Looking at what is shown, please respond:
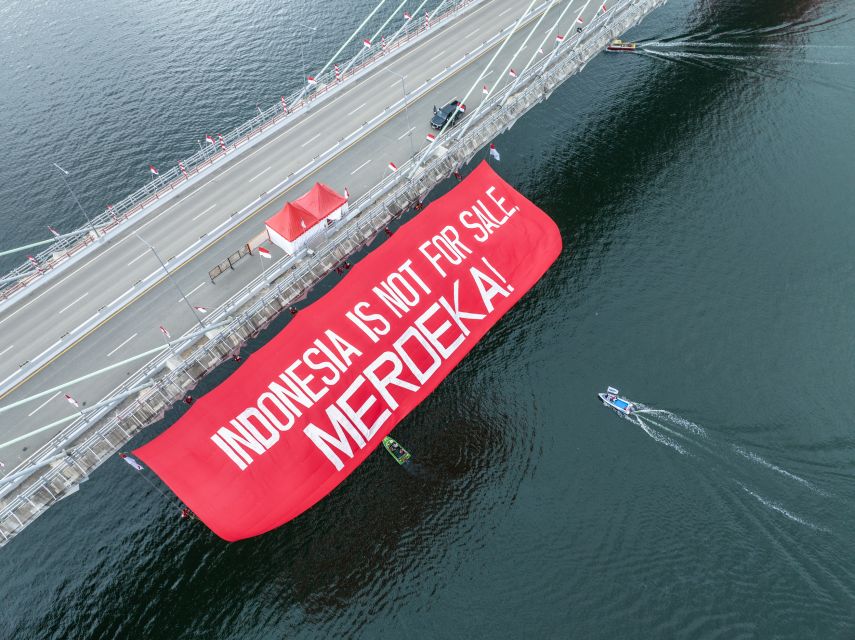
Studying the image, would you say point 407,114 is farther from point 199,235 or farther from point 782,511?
point 782,511

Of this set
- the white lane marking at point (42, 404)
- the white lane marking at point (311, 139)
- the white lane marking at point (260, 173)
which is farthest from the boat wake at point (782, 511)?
the white lane marking at point (42, 404)

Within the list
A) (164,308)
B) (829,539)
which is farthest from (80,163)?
(829,539)

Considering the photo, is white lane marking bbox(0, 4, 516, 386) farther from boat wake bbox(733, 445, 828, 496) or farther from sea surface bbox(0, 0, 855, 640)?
boat wake bbox(733, 445, 828, 496)

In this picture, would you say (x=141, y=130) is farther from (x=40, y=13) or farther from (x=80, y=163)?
(x=40, y=13)

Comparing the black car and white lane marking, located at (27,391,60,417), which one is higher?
the black car

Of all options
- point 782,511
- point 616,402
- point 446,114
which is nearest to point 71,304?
point 446,114

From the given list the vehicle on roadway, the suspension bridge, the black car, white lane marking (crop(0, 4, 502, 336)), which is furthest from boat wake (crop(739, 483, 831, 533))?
the vehicle on roadway

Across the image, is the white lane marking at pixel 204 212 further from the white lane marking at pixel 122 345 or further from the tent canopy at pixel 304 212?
the white lane marking at pixel 122 345
